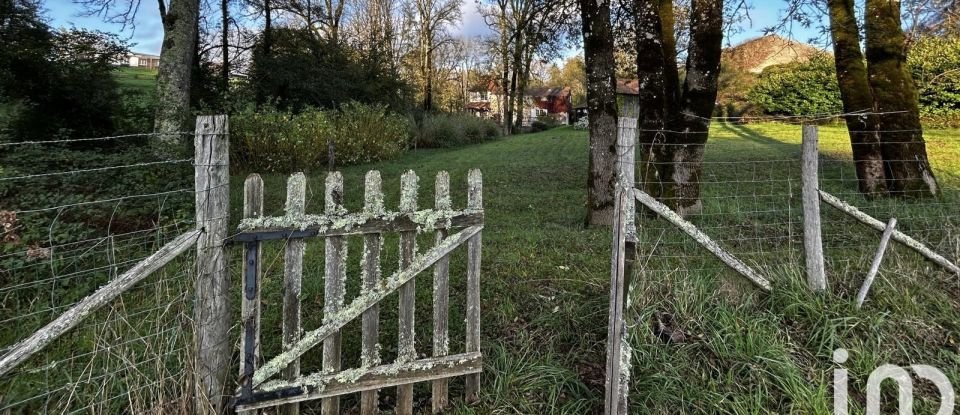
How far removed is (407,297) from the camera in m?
2.72

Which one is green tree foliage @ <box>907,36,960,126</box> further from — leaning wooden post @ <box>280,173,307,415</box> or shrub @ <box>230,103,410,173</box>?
leaning wooden post @ <box>280,173,307,415</box>

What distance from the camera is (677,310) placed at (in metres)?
3.23

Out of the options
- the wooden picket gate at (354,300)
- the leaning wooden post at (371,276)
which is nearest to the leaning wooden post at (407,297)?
the wooden picket gate at (354,300)

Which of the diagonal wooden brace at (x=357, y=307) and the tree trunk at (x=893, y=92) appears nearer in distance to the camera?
the diagonal wooden brace at (x=357, y=307)

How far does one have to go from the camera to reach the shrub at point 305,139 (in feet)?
39.2

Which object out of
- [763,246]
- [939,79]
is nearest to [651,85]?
[763,246]

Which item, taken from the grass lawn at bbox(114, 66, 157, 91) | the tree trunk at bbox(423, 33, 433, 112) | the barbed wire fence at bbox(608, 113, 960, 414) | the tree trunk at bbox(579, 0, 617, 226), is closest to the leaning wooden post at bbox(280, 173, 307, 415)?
the barbed wire fence at bbox(608, 113, 960, 414)

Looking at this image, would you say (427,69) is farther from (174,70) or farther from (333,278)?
(333,278)

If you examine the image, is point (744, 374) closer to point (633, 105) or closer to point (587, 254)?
point (633, 105)

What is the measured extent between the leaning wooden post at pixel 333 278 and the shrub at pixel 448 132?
17.9m

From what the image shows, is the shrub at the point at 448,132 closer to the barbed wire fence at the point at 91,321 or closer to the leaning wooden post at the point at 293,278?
the barbed wire fence at the point at 91,321

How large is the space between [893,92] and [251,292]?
9226 mm

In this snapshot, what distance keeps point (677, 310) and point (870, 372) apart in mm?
1071

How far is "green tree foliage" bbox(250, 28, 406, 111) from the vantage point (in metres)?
17.3
